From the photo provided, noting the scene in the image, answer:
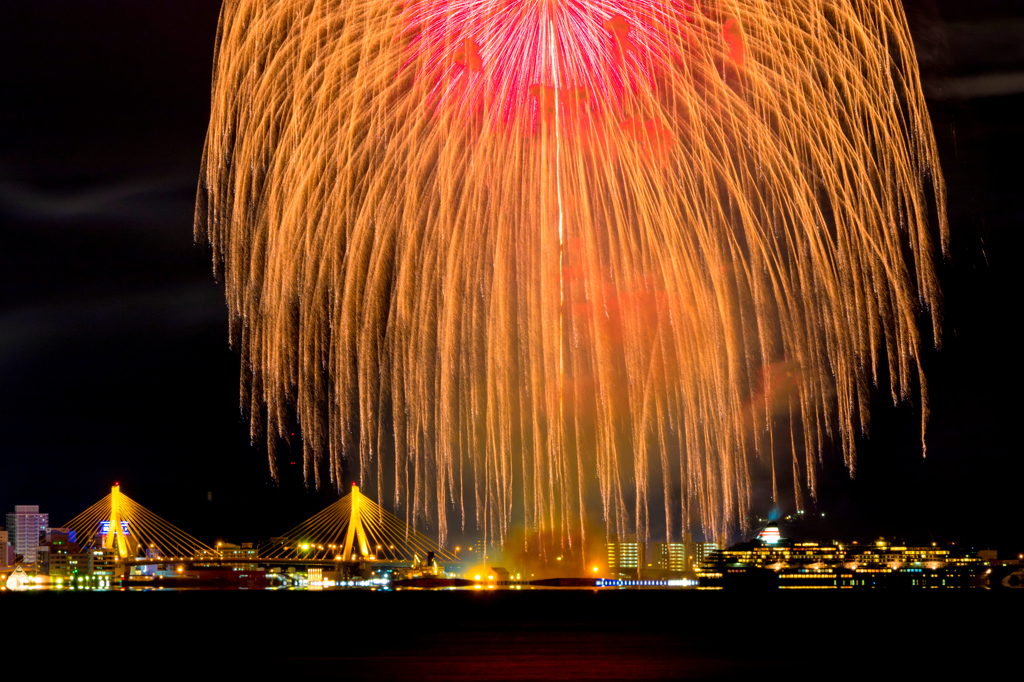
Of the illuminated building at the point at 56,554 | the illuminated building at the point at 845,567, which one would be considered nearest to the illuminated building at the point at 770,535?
the illuminated building at the point at 845,567

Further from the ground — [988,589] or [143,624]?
[143,624]

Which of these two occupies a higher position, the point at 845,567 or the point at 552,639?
the point at 552,639

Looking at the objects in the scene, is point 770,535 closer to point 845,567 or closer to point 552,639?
point 845,567

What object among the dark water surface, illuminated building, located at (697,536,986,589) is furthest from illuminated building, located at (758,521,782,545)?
the dark water surface

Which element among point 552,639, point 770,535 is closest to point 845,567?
point 770,535

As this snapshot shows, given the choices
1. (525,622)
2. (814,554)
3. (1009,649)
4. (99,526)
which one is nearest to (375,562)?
(99,526)

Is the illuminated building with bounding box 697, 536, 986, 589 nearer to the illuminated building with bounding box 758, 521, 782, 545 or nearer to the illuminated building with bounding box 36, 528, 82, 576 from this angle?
the illuminated building with bounding box 758, 521, 782, 545

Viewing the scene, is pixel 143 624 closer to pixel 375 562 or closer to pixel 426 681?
pixel 426 681

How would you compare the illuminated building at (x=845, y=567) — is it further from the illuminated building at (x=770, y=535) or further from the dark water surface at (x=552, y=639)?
the dark water surface at (x=552, y=639)
